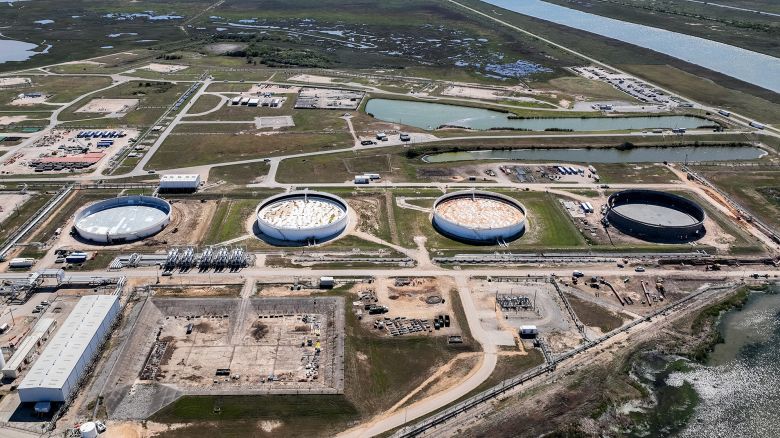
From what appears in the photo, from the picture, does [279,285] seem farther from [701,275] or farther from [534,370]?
[701,275]

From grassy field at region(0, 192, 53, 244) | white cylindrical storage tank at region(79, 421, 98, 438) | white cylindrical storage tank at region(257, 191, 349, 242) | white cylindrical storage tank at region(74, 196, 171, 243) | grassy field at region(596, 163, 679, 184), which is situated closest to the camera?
white cylindrical storage tank at region(79, 421, 98, 438)

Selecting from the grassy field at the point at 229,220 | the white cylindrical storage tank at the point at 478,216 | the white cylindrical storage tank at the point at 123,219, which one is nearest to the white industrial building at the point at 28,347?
the white cylindrical storage tank at the point at 123,219

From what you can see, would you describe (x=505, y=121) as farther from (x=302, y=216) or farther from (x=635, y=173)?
(x=302, y=216)

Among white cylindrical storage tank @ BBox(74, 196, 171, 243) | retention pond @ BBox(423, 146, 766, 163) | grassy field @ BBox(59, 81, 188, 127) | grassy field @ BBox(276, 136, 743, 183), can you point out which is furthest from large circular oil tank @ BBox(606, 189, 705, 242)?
grassy field @ BBox(59, 81, 188, 127)

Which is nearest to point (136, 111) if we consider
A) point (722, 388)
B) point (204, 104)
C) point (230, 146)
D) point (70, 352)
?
point (204, 104)

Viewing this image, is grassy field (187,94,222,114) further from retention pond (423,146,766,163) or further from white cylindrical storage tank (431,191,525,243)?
white cylindrical storage tank (431,191,525,243)

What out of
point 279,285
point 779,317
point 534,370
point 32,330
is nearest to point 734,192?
point 779,317
